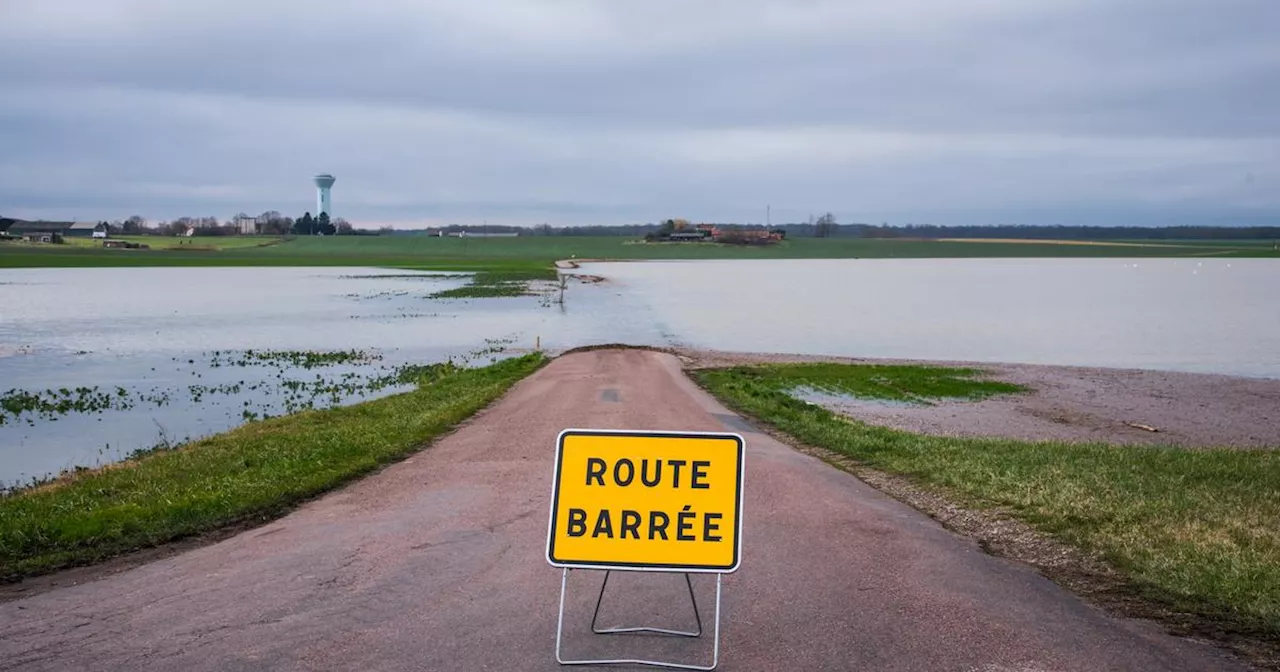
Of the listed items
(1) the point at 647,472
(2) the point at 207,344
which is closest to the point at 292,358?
(2) the point at 207,344

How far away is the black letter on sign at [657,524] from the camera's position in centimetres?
777

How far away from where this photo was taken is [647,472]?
26.0ft

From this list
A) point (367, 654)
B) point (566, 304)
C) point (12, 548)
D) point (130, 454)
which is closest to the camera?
point (367, 654)

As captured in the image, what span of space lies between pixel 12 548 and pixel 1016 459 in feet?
38.6

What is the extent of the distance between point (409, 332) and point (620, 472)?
42667mm

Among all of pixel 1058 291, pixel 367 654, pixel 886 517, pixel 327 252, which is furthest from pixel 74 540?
pixel 327 252

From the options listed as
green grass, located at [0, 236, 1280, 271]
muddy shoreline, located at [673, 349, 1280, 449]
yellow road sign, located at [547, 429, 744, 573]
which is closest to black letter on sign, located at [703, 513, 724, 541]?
yellow road sign, located at [547, 429, 744, 573]

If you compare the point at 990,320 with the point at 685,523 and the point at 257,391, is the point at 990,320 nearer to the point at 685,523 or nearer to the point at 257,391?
the point at 257,391

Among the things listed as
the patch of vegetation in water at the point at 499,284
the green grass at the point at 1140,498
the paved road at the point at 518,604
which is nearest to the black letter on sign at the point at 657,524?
the paved road at the point at 518,604

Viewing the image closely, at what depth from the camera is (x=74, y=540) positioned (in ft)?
35.6

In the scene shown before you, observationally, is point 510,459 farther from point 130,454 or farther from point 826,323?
point 826,323

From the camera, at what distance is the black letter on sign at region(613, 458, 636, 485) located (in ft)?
26.0

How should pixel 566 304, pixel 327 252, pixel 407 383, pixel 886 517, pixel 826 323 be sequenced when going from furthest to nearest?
pixel 327 252
pixel 566 304
pixel 826 323
pixel 407 383
pixel 886 517

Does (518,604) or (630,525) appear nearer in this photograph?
(630,525)
